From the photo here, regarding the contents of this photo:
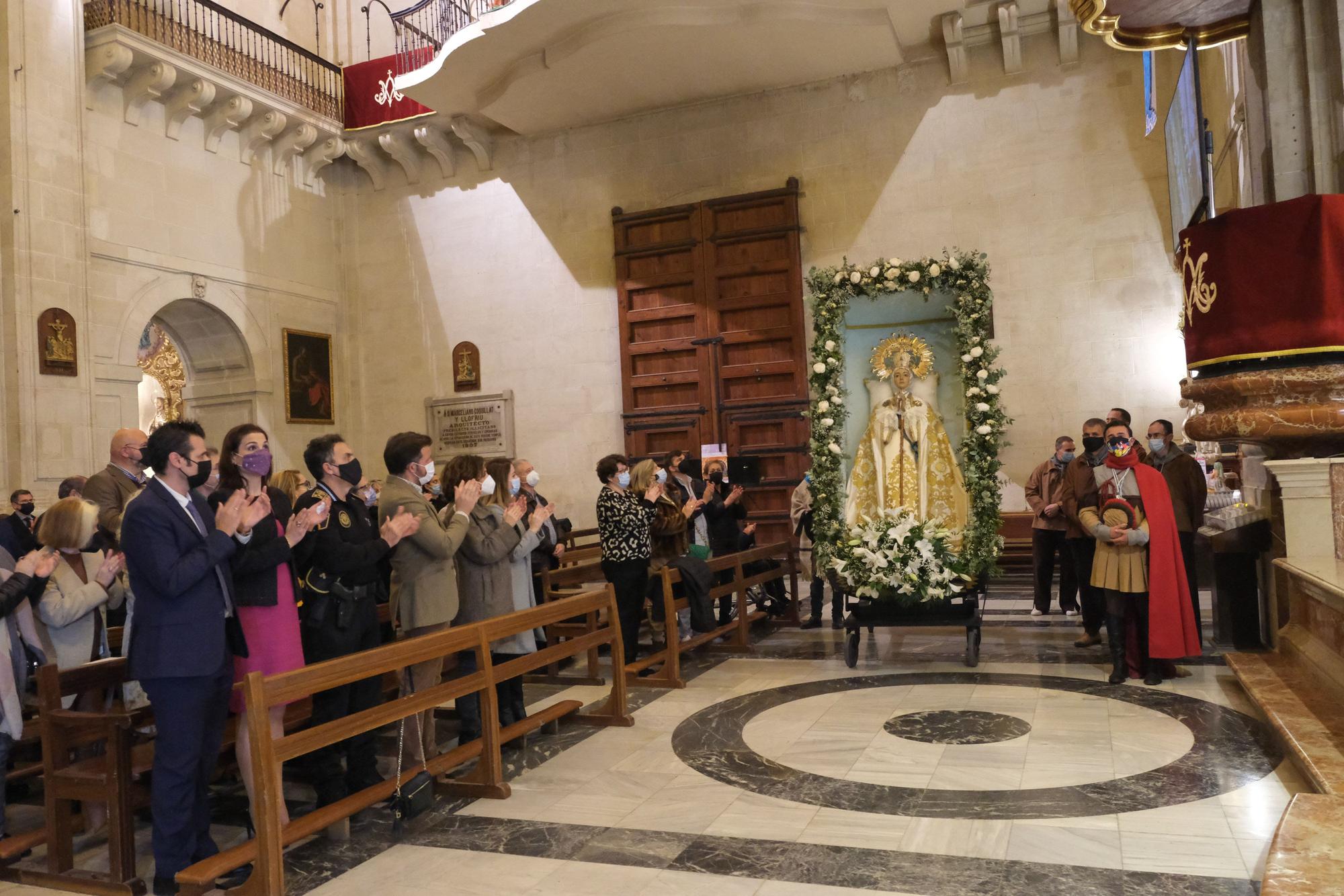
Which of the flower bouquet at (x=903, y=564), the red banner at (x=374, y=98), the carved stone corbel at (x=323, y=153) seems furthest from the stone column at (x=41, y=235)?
the flower bouquet at (x=903, y=564)

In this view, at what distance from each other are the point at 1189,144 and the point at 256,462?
18.8 ft

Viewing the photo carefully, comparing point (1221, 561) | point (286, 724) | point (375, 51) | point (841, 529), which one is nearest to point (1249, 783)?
point (1221, 561)

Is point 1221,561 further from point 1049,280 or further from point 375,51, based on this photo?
point 375,51

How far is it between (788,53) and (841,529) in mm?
5766

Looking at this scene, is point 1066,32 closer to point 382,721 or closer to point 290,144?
point 290,144

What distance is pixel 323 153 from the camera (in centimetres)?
1289

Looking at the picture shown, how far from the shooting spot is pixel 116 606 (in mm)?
4953

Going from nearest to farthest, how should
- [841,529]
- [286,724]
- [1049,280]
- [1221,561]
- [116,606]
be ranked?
[286,724] < [116,606] < [1221,561] < [841,529] < [1049,280]

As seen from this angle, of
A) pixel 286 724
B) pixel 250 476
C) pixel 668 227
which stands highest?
pixel 668 227

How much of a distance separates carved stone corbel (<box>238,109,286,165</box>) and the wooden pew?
916 centimetres

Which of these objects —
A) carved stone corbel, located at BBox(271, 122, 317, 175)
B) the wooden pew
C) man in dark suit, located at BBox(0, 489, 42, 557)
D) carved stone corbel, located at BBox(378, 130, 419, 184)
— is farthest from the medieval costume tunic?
carved stone corbel, located at BBox(271, 122, 317, 175)

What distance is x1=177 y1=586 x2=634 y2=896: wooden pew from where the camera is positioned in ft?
10.6

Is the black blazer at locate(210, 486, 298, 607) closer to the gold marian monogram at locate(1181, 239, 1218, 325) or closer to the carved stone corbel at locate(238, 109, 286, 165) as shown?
the gold marian monogram at locate(1181, 239, 1218, 325)

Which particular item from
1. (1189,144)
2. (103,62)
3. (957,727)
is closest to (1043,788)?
(957,727)
